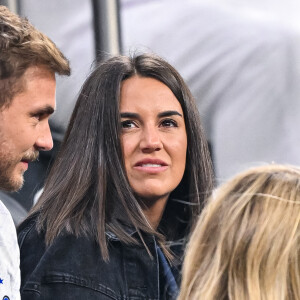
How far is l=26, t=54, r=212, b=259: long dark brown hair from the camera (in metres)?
2.86

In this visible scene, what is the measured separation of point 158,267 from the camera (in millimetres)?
2836

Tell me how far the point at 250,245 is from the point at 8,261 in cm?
78

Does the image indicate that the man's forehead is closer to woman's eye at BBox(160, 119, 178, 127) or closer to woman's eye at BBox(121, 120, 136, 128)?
woman's eye at BBox(121, 120, 136, 128)

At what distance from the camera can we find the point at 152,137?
117 inches

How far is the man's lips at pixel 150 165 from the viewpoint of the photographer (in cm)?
297

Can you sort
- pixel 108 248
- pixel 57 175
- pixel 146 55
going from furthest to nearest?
pixel 146 55 < pixel 57 175 < pixel 108 248

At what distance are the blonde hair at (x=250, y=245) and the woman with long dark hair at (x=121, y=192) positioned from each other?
0.72 meters

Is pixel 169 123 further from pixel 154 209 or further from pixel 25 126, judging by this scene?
pixel 25 126

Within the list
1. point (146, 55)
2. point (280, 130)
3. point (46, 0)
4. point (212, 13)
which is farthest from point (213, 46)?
point (146, 55)

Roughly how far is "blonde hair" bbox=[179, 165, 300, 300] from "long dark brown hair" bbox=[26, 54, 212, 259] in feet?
2.50

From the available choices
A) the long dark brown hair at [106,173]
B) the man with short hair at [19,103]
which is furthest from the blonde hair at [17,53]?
the long dark brown hair at [106,173]

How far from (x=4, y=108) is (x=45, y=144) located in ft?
0.58

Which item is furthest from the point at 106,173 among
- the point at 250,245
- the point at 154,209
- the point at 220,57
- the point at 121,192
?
the point at 220,57

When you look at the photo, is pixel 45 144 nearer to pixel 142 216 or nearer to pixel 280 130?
pixel 142 216
